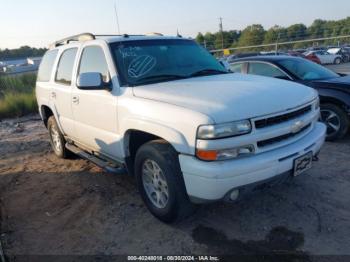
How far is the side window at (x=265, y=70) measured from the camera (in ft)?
21.8

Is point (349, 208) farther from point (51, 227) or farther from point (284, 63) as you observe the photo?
point (284, 63)

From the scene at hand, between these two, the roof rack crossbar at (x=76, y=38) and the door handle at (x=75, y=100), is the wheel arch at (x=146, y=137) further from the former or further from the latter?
the roof rack crossbar at (x=76, y=38)

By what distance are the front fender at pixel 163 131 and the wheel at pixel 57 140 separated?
263 cm

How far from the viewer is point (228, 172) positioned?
291 cm

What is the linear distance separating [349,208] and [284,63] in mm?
3644

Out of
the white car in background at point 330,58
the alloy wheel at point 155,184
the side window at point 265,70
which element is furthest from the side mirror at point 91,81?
the white car in background at point 330,58

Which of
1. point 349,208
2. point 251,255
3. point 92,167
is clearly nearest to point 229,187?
Result: point 251,255

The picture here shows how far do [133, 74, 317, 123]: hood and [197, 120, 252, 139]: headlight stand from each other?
49 millimetres

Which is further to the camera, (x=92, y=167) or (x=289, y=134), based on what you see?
(x=92, y=167)

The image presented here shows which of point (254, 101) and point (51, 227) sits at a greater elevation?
point (254, 101)

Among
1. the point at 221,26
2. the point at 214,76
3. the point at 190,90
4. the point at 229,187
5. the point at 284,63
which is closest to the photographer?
the point at 229,187

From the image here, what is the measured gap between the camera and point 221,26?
159 ft

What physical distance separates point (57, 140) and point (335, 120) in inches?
187

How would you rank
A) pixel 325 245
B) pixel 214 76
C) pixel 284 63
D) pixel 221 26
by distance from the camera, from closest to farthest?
pixel 325 245
pixel 214 76
pixel 284 63
pixel 221 26
